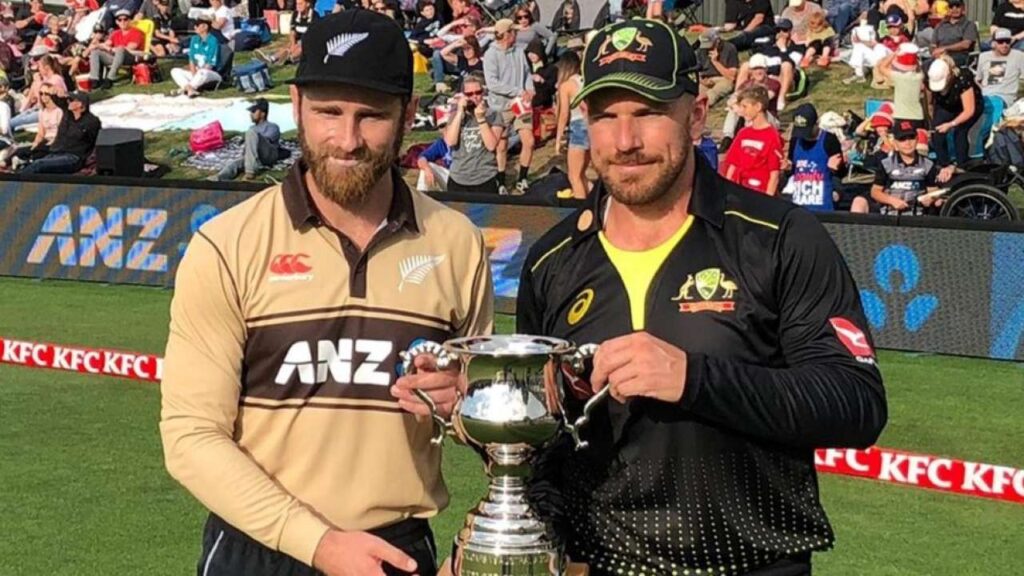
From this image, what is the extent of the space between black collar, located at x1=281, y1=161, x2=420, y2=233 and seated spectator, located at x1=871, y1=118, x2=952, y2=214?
11418mm

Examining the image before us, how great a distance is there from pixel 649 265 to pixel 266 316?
76 centimetres

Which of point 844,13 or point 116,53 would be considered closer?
point 844,13

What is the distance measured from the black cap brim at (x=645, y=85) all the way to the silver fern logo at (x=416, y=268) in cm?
54

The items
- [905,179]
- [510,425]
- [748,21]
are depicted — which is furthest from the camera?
[748,21]

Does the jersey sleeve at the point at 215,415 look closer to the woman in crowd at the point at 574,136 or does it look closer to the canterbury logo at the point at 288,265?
the canterbury logo at the point at 288,265

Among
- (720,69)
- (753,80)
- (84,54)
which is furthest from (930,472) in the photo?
(84,54)

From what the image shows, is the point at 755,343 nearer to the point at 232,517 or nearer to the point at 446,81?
the point at 232,517

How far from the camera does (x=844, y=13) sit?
2316cm

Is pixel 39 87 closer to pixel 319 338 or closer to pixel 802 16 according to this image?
pixel 802 16

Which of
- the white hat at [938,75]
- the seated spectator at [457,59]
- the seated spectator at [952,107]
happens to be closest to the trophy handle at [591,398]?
the seated spectator at [952,107]

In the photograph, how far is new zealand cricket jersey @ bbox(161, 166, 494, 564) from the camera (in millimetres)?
3051

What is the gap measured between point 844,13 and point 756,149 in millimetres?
10372

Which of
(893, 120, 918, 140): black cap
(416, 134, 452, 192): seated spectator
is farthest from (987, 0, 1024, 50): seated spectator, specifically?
(416, 134, 452, 192): seated spectator

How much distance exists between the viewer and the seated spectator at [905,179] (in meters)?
14.2
